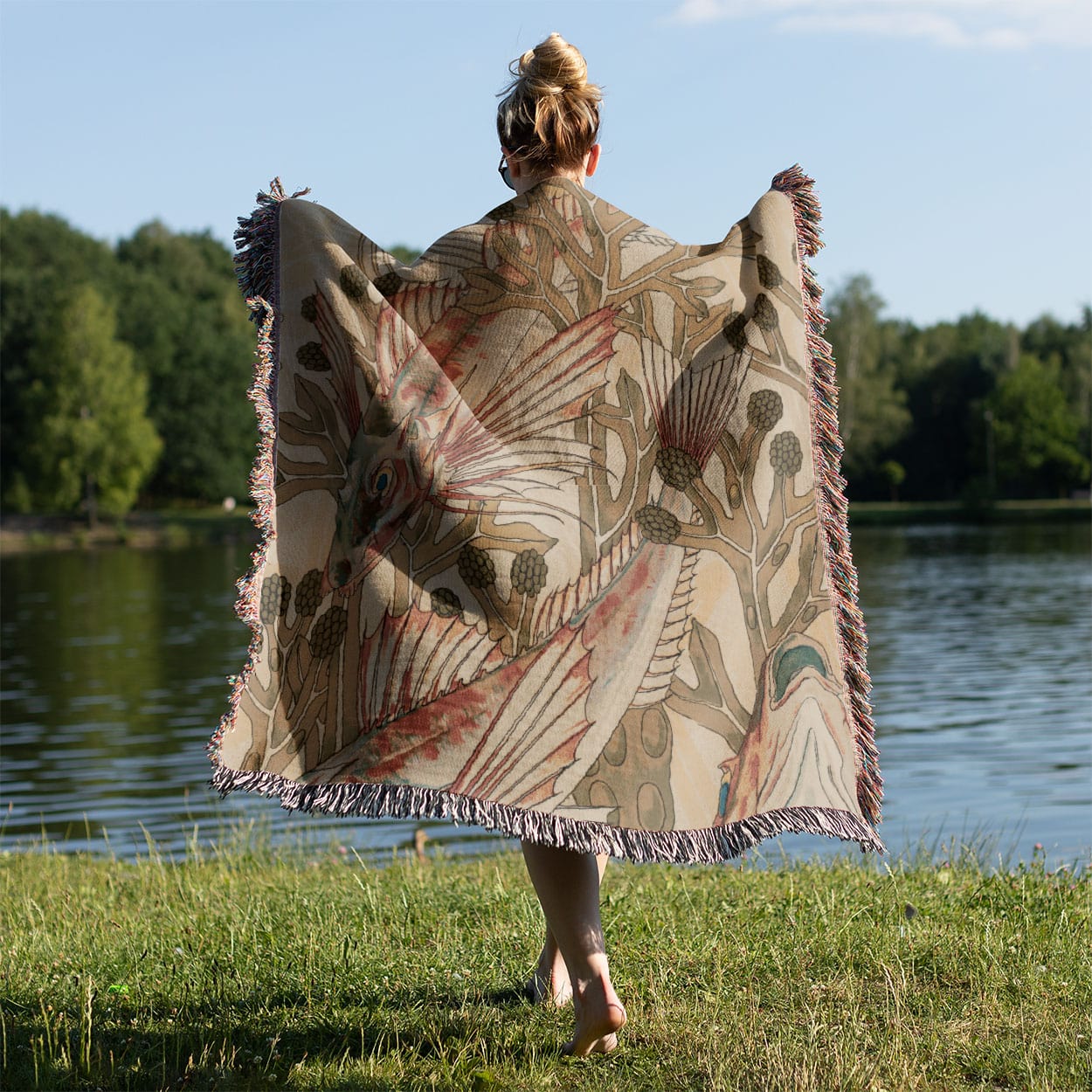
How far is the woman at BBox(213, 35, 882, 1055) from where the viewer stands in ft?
9.10

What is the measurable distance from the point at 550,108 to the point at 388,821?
6511 mm

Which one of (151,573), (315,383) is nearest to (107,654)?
(151,573)

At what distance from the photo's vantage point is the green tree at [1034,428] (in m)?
65.0

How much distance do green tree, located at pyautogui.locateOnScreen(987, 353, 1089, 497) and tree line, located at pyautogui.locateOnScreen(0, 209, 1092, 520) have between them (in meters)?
0.08

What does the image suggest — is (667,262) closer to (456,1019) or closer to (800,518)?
(800,518)

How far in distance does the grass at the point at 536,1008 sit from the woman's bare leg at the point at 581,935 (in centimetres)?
7

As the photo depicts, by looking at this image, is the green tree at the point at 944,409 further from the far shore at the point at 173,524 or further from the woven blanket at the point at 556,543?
the woven blanket at the point at 556,543

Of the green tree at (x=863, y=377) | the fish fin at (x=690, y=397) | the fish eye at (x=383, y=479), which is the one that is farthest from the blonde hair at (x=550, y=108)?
the green tree at (x=863, y=377)

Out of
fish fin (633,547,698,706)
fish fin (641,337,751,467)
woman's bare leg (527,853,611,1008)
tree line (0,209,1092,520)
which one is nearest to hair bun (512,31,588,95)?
fish fin (641,337,751,467)

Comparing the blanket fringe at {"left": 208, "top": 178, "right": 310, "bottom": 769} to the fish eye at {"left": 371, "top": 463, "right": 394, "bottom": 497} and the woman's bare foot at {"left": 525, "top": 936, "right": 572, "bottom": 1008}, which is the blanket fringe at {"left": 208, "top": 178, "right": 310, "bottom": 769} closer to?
the fish eye at {"left": 371, "top": 463, "right": 394, "bottom": 497}

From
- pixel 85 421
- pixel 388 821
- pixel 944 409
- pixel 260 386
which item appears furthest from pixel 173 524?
pixel 260 386

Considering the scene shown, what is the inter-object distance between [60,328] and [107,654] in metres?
34.4

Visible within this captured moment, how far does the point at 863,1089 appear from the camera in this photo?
8.21 feet

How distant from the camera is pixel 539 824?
2707mm
